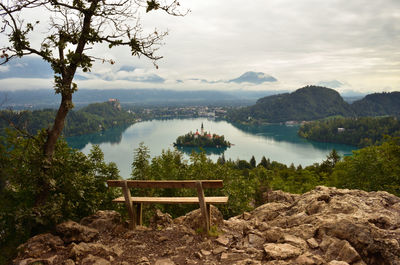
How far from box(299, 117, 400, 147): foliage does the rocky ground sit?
129559 mm

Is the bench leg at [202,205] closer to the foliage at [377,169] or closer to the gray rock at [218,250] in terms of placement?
the gray rock at [218,250]

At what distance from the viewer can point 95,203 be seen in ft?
21.1

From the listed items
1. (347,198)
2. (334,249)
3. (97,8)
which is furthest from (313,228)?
(97,8)

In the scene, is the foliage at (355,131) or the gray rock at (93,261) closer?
the gray rock at (93,261)

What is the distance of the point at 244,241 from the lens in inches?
212

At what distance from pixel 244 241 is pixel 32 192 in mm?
4614

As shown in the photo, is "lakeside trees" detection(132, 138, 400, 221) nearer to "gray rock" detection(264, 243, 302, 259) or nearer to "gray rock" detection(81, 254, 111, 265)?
"gray rock" detection(81, 254, 111, 265)

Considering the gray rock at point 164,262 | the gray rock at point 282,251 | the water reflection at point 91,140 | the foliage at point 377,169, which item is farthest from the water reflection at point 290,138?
the gray rock at point 164,262

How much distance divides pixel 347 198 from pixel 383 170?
736 cm

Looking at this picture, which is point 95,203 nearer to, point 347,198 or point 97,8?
point 97,8

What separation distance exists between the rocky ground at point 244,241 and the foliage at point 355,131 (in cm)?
12956

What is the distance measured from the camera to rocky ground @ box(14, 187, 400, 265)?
180 inches

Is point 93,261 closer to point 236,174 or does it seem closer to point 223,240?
point 223,240

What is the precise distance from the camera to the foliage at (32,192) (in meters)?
4.97
